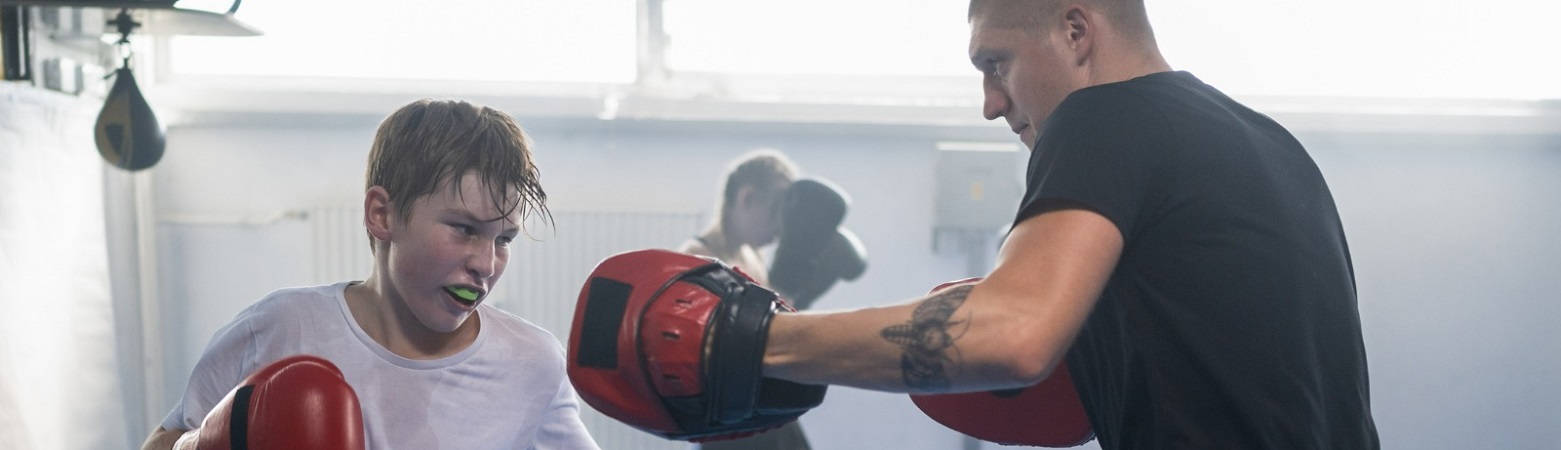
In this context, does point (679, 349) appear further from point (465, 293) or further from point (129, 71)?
point (129, 71)

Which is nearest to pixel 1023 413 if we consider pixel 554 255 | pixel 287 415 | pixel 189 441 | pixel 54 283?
pixel 287 415

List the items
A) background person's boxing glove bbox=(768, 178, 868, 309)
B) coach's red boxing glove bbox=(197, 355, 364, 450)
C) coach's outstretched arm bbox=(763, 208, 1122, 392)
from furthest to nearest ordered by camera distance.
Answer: background person's boxing glove bbox=(768, 178, 868, 309) → coach's red boxing glove bbox=(197, 355, 364, 450) → coach's outstretched arm bbox=(763, 208, 1122, 392)

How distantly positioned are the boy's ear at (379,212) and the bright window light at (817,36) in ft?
7.86

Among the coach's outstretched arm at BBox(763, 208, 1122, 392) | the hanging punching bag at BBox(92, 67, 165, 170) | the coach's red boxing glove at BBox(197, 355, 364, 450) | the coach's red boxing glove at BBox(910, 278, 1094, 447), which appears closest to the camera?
the coach's outstretched arm at BBox(763, 208, 1122, 392)

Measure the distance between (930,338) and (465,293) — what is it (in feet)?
2.21

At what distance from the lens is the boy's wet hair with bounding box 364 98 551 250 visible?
1.32 m

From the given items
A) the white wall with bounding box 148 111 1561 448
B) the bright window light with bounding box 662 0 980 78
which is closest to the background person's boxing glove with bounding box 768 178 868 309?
the white wall with bounding box 148 111 1561 448

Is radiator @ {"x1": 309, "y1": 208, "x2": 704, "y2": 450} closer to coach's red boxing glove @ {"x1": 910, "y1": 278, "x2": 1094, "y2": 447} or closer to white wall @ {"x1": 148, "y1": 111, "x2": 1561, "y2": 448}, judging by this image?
white wall @ {"x1": 148, "y1": 111, "x2": 1561, "y2": 448}

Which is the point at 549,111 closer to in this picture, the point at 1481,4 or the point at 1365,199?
the point at 1365,199

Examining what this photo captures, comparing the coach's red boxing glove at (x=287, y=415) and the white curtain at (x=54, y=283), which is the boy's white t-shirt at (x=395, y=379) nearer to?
the coach's red boxing glove at (x=287, y=415)

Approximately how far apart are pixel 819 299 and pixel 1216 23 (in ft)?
5.20

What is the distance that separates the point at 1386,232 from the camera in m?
3.67

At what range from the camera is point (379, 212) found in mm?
1358

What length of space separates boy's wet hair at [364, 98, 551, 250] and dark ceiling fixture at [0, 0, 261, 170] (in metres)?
1.23
